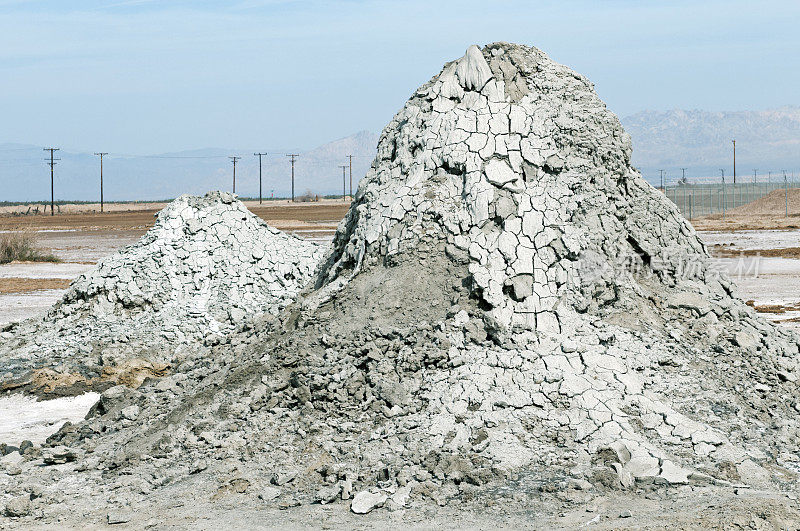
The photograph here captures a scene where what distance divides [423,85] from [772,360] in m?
3.99

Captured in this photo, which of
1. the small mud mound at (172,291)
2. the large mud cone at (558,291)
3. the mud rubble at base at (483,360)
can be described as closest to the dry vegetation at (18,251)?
the small mud mound at (172,291)

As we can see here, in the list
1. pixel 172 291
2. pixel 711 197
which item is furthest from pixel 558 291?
pixel 711 197

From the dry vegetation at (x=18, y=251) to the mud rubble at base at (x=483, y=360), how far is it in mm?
21099

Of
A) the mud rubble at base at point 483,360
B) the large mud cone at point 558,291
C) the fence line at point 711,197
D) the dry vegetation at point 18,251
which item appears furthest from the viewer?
the fence line at point 711,197

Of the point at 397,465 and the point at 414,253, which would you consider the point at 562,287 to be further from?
the point at 397,465

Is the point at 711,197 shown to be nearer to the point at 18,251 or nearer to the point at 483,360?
the point at 18,251

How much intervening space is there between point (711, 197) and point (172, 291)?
49785mm

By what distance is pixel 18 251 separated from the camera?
90.9 ft

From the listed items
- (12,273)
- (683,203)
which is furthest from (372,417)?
(683,203)

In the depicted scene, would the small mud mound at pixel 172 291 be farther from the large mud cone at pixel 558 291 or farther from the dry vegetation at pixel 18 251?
the dry vegetation at pixel 18 251

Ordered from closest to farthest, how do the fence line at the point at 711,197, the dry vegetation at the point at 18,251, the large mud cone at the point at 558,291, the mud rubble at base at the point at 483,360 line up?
the mud rubble at base at the point at 483,360
the large mud cone at the point at 558,291
the dry vegetation at the point at 18,251
the fence line at the point at 711,197

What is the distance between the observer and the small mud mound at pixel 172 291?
460 inches

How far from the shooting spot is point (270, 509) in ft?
19.3

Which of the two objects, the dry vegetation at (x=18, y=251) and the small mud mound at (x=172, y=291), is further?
the dry vegetation at (x=18, y=251)
